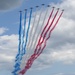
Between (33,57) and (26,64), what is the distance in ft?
22.6

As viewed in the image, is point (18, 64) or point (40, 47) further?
point (18, 64)

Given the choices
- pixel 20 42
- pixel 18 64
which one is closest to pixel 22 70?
pixel 18 64

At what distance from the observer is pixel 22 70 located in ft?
600

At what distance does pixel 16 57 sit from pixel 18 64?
595cm

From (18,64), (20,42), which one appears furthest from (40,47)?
(18,64)

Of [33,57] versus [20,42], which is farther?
[33,57]

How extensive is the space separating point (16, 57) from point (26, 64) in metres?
7.31

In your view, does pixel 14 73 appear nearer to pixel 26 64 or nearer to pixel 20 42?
pixel 26 64

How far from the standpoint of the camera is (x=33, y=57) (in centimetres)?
17575

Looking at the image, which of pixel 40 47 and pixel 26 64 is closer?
pixel 40 47

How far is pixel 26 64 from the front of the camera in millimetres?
179375

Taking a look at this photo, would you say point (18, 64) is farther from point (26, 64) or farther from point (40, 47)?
point (40, 47)

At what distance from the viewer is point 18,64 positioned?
594 ft

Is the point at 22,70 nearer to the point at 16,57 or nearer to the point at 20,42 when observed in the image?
the point at 16,57
